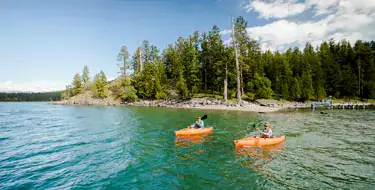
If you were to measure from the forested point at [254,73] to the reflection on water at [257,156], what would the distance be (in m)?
35.9

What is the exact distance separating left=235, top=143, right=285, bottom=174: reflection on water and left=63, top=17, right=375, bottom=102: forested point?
3585cm

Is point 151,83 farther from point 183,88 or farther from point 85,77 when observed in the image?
point 85,77

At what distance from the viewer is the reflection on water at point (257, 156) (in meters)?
11.1

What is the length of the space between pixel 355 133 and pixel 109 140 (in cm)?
2336

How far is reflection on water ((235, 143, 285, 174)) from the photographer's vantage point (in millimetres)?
11078

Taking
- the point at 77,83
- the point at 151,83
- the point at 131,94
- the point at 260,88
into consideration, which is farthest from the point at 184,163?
the point at 77,83

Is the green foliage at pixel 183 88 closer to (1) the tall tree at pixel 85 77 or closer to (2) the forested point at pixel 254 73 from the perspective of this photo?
(2) the forested point at pixel 254 73

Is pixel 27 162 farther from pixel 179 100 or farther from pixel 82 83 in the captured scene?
pixel 82 83

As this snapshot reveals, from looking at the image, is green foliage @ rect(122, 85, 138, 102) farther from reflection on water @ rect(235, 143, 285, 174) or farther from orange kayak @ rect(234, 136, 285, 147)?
reflection on water @ rect(235, 143, 285, 174)

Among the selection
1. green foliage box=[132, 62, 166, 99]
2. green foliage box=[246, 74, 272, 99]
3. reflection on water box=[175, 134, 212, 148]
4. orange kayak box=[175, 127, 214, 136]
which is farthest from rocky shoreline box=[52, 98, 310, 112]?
reflection on water box=[175, 134, 212, 148]

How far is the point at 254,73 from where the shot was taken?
5781 cm

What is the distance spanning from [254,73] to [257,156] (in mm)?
48891

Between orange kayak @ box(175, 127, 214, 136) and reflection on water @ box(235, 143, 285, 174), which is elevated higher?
orange kayak @ box(175, 127, 214, 136)

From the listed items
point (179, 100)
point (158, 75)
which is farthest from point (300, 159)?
point (158, 75)
